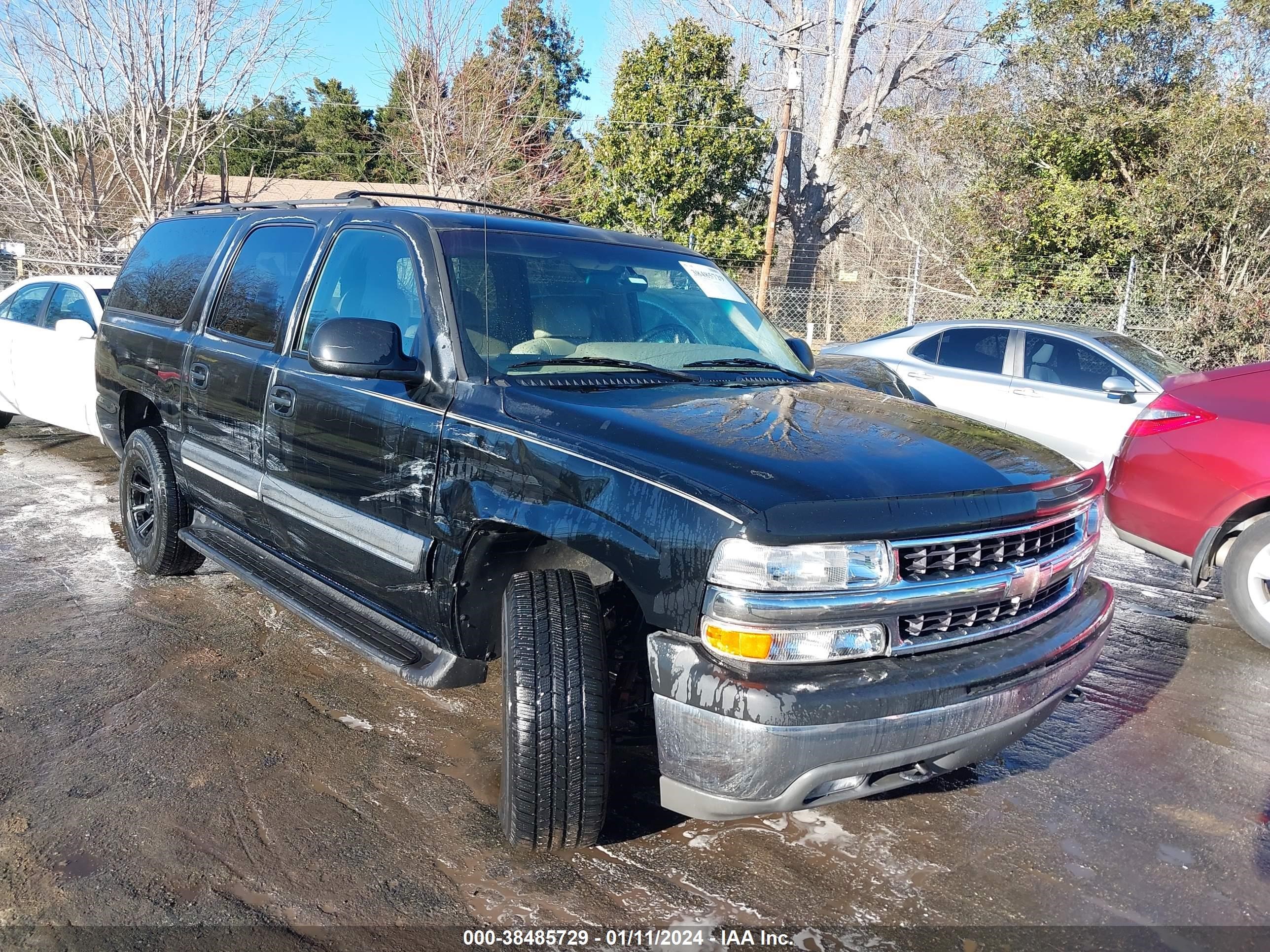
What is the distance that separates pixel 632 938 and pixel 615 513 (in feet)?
3.67

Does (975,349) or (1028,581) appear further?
(975,349)

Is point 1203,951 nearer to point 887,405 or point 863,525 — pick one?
point 863,525

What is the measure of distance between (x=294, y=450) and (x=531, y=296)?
114 centimetres

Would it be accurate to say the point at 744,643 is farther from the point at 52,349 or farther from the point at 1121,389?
the point at 52,349

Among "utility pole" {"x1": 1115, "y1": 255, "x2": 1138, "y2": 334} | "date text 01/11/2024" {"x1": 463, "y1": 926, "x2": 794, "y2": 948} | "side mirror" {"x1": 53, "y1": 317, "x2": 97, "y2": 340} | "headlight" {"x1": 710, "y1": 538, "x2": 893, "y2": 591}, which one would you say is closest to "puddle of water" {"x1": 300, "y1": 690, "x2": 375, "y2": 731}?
"date text 01/11/2024" {"x1": 463, "y1": 926, "x2": 794, "y2": 948}

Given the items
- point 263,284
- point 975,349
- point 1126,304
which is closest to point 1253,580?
point 975,349

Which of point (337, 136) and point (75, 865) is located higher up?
point (337, 136)

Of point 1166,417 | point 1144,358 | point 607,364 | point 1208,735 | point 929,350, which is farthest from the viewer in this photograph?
point 929,350

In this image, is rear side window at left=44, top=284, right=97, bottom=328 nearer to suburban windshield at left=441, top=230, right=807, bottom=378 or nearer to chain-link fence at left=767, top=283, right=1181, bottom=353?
suburban windshield at left=441, top=230, right=807, bottom=378

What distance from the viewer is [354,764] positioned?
3.49 m

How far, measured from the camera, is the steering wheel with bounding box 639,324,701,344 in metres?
3.74

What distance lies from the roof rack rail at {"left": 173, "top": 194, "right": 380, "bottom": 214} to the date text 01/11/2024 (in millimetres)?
2689

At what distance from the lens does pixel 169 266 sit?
5.23 m

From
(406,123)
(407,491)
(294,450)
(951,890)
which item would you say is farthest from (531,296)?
A: (406,123)
